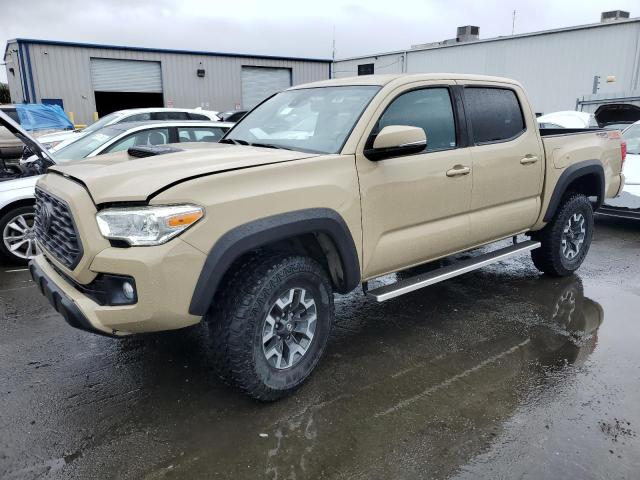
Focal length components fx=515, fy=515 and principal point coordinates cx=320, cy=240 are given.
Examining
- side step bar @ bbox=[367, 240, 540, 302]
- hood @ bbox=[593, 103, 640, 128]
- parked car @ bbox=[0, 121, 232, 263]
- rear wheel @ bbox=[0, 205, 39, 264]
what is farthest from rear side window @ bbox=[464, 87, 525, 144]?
hood @ bbox=[593, 103, 640, 128]

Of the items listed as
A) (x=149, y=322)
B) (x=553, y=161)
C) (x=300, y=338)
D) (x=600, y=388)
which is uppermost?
(x=553, y=161)

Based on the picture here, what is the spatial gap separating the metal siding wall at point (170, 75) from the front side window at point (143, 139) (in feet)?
61.2

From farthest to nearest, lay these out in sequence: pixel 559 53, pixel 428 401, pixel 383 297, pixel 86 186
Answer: pixel 559 53 < pixel 383 297 < pixel 428 401 < pixel 86 186

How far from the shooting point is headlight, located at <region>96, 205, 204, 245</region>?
8.31 ft

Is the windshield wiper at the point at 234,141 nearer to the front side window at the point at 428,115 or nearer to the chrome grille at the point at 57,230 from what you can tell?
the front side window at the point at 428,115

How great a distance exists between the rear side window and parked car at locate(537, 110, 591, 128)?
7.26 m

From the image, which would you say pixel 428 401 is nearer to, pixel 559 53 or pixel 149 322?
pixel 149 322

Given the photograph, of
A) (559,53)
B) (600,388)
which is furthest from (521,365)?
(559,53)

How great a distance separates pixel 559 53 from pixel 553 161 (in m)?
17.9

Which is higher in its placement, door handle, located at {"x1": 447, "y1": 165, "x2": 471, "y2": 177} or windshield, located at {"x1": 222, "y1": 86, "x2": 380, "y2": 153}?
windshield, located at {"x1": 222, "y1": 86, "x2": 380, "y2": 153}

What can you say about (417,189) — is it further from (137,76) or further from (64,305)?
(137,76)

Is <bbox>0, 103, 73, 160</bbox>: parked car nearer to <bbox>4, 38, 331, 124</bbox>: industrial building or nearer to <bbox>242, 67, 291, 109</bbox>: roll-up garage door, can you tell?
<bbox>4, 38, 331, 124</bbox>: industrial building

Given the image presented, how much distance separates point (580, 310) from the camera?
4.61m

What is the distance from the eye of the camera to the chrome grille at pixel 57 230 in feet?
8.99
